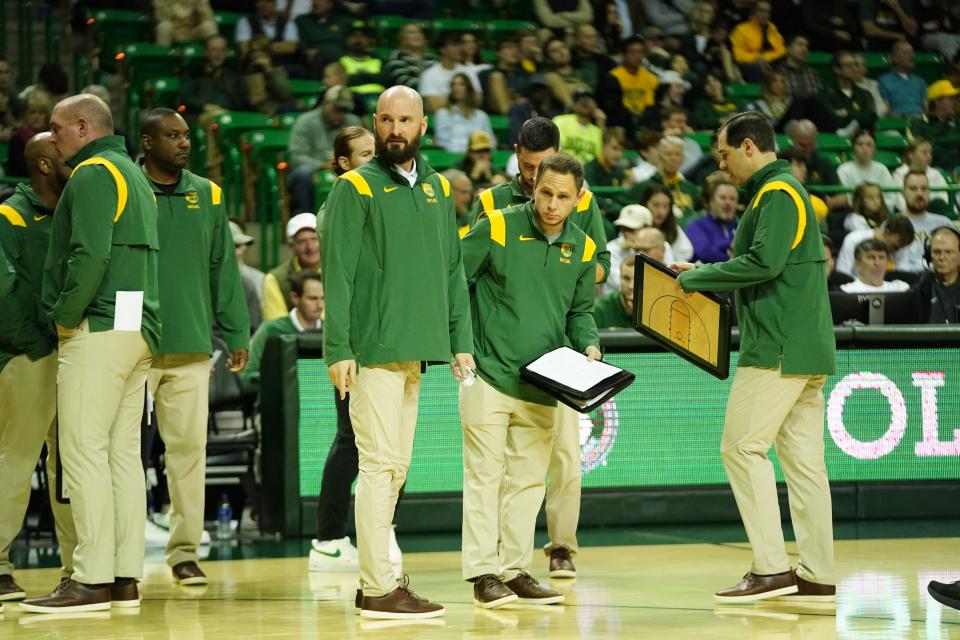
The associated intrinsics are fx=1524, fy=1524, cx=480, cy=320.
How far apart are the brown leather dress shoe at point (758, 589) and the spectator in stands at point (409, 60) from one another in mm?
9443

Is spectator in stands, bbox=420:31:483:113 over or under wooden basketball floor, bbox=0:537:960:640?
over

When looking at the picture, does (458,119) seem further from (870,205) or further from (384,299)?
(384,299)

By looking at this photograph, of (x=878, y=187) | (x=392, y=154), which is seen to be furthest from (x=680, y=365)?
→ (x=878, y=187)

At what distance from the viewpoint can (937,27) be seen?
1986cm

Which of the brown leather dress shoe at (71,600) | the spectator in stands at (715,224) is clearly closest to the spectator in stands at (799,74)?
the spectator in stands at (715,224)

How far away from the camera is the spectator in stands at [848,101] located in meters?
17.5

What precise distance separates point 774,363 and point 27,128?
8.90 metres

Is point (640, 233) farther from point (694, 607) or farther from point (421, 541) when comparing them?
point (694, 607)

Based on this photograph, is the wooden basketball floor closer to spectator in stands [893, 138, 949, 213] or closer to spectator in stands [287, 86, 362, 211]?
spectator in stands [287, 86, 362, 211]

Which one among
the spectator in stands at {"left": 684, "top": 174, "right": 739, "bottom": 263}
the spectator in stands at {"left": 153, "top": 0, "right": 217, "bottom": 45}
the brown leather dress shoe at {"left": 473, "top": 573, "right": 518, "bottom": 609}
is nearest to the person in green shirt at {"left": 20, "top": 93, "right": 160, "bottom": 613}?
the brown leather dress shoe at {"left": 473, "top": 573, "right": 518, "bottom": 609}

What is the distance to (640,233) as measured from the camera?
11.1 metres

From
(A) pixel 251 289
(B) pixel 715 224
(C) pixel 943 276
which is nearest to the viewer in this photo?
(C) pixel 943 276

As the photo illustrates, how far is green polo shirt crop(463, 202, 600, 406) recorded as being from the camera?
6.77 metres

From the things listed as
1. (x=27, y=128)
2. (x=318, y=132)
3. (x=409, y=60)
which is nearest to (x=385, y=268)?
Answer: (x=318, y=132)
